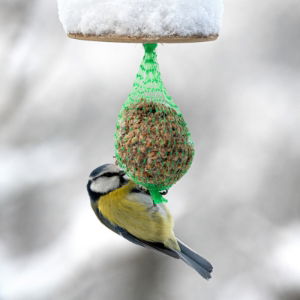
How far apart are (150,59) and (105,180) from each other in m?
0.63

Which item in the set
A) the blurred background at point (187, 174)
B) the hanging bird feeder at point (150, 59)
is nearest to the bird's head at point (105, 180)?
the hanging bird feeder at point (150, 59)

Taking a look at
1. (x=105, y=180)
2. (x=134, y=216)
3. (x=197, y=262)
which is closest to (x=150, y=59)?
(x=105, y=180)

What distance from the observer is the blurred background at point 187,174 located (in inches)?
138

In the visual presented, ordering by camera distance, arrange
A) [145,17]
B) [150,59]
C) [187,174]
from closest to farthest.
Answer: [145,17] < [150,59] < [187,174]

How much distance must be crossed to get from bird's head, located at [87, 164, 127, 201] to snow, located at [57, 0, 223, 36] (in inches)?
30.0

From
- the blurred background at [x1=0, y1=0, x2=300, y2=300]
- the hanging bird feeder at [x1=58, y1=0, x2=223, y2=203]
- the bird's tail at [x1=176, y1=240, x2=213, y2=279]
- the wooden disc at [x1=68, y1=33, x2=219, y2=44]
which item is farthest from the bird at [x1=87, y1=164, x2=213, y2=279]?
the blurred background at [x1=0, y1=0, x2=300, y2=300]

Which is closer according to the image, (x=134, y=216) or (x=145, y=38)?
(x=145, y=38)

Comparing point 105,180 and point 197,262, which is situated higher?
point 105,180

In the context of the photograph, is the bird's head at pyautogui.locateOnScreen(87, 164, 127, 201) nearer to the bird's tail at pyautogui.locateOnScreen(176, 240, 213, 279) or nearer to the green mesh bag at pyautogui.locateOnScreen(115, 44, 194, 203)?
the green mesh bag at pyautogui.locateOnScreen(115, 44, 194, 203)

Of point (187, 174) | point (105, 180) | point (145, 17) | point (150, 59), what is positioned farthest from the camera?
point (187, 174)

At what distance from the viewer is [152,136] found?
195cm

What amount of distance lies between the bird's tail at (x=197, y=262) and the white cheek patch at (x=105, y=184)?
0.42 m

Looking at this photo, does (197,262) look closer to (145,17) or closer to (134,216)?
(134,216)

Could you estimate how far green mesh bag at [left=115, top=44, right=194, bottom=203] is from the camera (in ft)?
6.39
